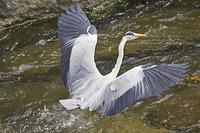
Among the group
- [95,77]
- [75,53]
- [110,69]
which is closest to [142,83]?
[95,77]

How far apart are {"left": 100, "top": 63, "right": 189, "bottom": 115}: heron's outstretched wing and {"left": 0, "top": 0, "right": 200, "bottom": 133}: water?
0.41 metres

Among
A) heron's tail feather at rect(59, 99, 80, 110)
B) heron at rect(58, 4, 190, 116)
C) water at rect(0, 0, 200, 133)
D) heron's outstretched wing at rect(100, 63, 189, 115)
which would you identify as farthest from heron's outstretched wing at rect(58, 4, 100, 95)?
heron's outstretched wing at rect(100, 63, 189, 115)

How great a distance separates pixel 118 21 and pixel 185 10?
121 centimetres

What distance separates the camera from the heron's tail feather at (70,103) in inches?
160

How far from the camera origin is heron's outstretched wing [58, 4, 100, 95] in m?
4.42

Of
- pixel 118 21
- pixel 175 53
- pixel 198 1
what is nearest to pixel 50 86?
pixel 175 53

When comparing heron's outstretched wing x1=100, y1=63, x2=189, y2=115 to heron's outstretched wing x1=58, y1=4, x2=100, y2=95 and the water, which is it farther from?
heron's outstretched wing x1=58, y1=4, x2=100, y2=95

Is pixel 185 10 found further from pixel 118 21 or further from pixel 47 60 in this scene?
pixel 47 60

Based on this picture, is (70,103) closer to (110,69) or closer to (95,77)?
(95,77)

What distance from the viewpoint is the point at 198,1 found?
7141 mm

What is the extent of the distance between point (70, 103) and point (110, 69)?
1337 millimetres

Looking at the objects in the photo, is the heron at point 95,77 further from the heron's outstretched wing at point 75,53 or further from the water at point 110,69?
the water at point 110,69

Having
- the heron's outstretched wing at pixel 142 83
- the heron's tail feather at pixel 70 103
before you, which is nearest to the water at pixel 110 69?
the heron's tail feather at pixel 70 103

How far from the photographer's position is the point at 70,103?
4148mm
